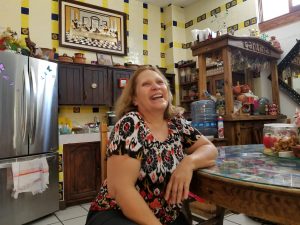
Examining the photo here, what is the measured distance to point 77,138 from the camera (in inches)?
129

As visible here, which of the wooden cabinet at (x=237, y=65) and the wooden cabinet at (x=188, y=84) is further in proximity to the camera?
A: the wooden cabinet at (x=188, y=84)

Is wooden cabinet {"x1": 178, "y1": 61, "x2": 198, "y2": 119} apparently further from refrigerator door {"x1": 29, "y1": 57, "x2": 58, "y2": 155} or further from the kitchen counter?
refrigerator door {"x1": 29, "y1": 57, "x2": 58, "y2": 155}

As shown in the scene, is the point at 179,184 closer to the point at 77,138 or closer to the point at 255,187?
the point at 255,187

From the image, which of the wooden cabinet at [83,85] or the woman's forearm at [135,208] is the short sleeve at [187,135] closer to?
the woman's forearm at [135,208]

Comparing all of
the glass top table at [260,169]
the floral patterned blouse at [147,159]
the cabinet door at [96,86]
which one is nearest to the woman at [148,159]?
the floral patterned blouse at [147,159]

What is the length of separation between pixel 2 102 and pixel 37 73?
1.73ft

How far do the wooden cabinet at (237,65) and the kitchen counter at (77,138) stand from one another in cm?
158

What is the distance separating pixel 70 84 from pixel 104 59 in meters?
0.80

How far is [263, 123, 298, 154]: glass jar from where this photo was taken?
1301 millimetres

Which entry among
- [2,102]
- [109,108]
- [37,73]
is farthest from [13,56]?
[109,108]

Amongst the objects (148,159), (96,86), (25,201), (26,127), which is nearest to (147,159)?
(148,159)

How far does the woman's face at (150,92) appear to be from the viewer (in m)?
1.24

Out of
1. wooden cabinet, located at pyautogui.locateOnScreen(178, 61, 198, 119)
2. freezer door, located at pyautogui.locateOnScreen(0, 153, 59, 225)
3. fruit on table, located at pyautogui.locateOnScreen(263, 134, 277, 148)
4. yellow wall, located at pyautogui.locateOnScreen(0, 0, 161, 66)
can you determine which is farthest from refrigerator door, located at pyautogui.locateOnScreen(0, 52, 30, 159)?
wooden cabinet, located at pyautogui.locateOnScreen(178, 61, 198, 119)

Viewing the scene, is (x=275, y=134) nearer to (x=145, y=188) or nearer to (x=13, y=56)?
(x=145, y=188)
